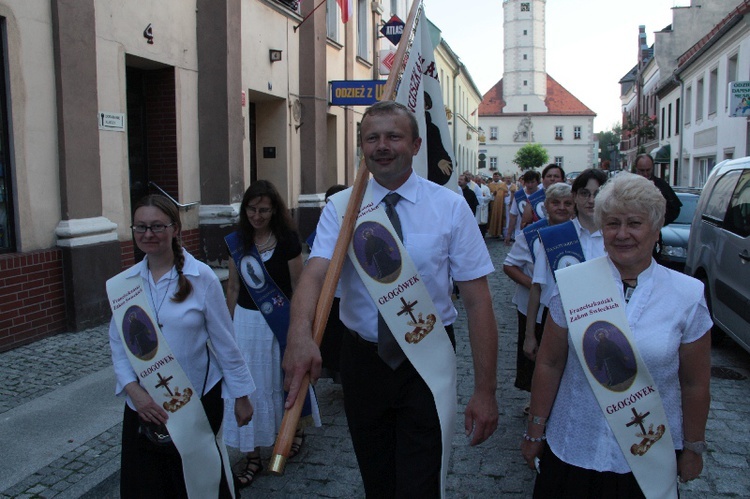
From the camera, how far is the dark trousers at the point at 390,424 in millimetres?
2732

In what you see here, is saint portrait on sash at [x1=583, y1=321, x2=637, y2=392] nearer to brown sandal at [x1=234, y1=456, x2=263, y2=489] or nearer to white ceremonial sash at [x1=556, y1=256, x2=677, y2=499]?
white ceremonial sash at [x1=556, y1=256, x2=677, y2=499]

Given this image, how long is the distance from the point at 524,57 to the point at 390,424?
90.4 metres

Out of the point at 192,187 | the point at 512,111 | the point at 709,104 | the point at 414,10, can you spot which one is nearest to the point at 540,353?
the point at 414,10

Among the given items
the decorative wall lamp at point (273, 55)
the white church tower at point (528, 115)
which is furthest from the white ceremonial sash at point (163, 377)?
the white church tower at point (528, 115)

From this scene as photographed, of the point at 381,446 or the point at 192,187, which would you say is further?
the point at 192,187

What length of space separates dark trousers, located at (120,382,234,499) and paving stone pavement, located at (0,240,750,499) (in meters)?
1.08

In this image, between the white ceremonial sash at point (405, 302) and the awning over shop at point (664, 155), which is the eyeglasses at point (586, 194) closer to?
the white ceremonial sash at point (405, 302)

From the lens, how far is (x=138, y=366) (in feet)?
9.59

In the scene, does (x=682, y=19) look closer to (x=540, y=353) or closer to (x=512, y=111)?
(x=540, y=353)

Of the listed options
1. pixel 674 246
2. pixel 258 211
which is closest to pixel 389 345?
pixel 258 211

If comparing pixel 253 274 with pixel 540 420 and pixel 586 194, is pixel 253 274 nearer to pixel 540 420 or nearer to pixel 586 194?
pixel 586 194

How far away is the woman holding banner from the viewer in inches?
96.9

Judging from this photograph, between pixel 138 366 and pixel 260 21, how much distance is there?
1104 centimetres

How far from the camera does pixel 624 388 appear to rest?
2.48m
